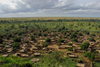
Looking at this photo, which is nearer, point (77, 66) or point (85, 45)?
point (77, 66)

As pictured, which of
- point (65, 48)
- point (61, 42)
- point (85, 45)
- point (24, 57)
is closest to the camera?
point (24, 57)

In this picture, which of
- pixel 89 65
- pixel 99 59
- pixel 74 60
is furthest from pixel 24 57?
pixel 99 59

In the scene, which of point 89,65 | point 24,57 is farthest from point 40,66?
point 89,65

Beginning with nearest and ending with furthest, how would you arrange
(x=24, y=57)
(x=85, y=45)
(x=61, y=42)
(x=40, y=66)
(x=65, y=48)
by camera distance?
(x=40, y=66), (x=24, y=57), (x=85, y=45), (x=65, y=48), (x=61, y=42)

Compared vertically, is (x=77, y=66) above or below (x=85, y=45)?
below

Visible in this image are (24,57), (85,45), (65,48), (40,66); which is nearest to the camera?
Result: (40,66)

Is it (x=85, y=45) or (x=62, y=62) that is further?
(x=85, y=45)

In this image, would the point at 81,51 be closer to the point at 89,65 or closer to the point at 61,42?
the point at 89,65

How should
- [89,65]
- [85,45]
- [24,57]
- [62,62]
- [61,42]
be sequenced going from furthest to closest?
[61,42] < [85,45] < [24,57] < [62,62] < [89,65]

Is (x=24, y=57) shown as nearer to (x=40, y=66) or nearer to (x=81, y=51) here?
(x=40, y=66)
